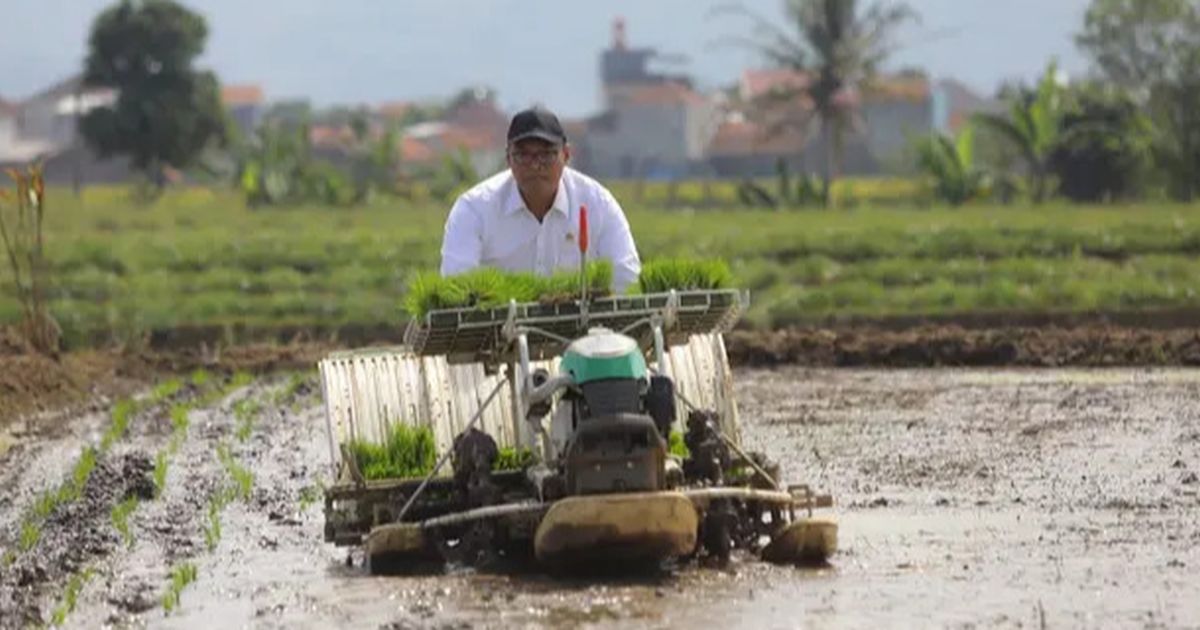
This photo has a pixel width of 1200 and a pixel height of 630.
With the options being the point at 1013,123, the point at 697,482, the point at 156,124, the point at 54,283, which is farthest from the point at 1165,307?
the point at 156,124

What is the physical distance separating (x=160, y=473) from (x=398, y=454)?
380 cm

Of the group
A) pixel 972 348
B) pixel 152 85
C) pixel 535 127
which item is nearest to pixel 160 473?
pixel 535 127

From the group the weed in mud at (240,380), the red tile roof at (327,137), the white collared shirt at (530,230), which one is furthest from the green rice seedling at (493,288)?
the red tile roof at (327,137)

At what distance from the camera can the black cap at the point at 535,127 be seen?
10422 mm

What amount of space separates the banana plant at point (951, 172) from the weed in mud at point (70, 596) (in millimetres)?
34277

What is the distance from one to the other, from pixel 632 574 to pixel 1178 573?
1.87 meters

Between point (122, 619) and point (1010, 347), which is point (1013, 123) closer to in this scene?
point (1010, 347)

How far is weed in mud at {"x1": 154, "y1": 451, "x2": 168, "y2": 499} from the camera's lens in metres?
13.1

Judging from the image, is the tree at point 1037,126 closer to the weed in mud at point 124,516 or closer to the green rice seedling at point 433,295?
the weed in mud at point 124,516

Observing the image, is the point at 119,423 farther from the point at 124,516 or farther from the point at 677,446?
the point at 677,446

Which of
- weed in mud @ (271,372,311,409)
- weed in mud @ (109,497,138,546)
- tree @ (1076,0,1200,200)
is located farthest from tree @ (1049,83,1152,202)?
weed in mud @ (109,497,138,546)

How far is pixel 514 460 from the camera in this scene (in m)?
10.2

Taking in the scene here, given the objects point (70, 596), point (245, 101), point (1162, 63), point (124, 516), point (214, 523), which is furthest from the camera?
point (245, 101)

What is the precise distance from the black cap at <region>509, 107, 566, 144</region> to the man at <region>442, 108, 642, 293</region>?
16 centimetres
